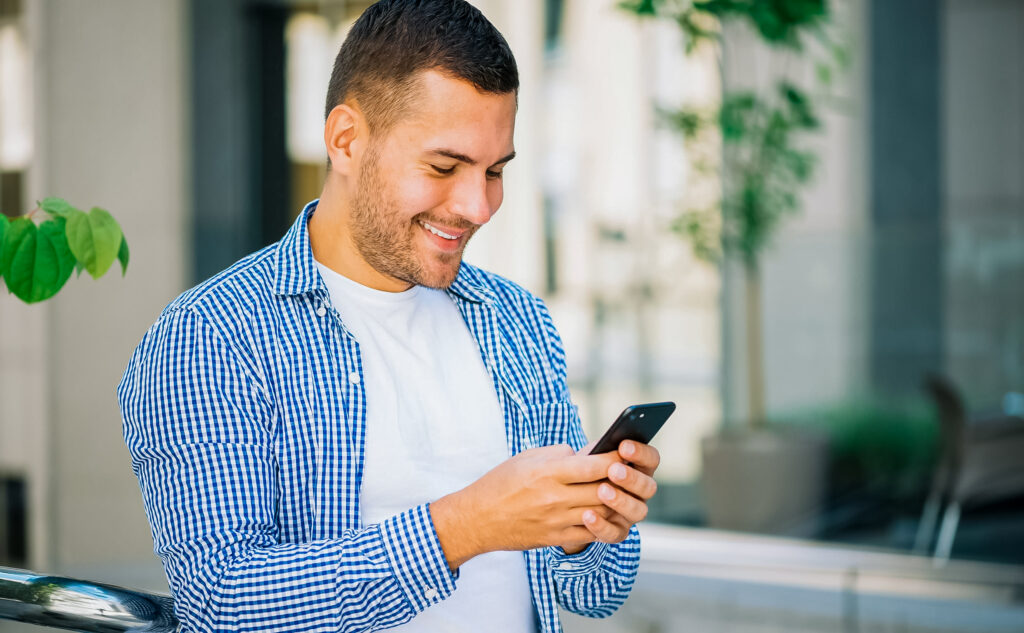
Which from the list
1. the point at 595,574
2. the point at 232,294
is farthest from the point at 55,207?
the point at 595,574

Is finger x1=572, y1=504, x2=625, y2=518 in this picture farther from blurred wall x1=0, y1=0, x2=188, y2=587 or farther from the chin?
blurred wall x1=0, y1=0, x2=188, y2=587

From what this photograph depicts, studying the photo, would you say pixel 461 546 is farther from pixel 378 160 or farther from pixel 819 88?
pixel 819 88

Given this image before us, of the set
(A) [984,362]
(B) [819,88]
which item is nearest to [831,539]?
(A) [984,362]

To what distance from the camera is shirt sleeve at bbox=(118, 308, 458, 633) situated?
1303mm

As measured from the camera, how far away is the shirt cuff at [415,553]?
4.28 feet

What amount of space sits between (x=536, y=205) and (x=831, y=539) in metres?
2.52

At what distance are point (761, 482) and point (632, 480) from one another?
449 centimetres

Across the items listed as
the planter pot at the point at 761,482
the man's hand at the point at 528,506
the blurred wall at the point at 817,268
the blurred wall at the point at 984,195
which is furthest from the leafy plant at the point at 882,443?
the man's hand at the point at 528,506

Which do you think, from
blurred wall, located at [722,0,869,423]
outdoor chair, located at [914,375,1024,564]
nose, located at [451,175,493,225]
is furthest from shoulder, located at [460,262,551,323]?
blurred wall, located at [722,0,869,423]

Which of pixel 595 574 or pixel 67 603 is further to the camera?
pixel 595 574

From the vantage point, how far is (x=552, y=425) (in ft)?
5.84

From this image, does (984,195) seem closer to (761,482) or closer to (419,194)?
(761,482)

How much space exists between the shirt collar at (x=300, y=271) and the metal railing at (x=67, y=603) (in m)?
0.48

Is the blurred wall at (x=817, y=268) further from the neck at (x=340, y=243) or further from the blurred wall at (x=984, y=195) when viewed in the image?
the neck at (x=340, y=243)
